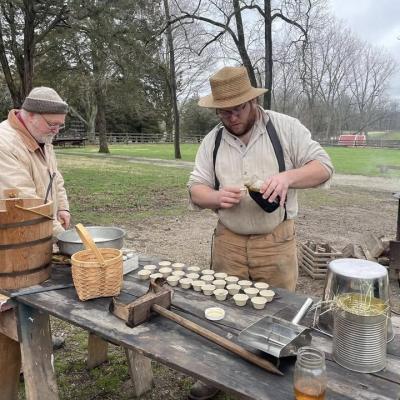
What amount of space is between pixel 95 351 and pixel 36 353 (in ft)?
2.93

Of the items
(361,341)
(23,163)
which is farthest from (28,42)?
(361,341)

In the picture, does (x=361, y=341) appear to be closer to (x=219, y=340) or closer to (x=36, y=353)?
(x=219, y=340)

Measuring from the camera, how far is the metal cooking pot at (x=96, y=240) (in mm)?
2144

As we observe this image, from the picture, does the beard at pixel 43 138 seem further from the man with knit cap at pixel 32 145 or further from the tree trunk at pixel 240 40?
the tree trunk at pixel 240 40

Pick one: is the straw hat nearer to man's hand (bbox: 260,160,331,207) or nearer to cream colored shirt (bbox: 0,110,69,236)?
man's hand (bbox: 260,160,331,207)

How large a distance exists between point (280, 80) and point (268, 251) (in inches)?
1391

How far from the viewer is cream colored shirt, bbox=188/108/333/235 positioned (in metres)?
2.33

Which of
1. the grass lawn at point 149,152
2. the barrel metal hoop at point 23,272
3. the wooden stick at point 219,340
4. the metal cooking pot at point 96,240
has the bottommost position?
the grass lawn at point 149,152

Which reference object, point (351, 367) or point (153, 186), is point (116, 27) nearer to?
point (153, 186)

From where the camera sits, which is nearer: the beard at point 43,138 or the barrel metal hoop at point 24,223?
the barrel metal hoop at point 24,223

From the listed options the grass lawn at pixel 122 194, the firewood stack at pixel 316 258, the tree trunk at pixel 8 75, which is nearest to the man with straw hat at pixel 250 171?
the firewood stack at pixel 316 258

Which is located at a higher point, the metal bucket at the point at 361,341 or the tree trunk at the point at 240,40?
the tree trunk at the point at 240,40

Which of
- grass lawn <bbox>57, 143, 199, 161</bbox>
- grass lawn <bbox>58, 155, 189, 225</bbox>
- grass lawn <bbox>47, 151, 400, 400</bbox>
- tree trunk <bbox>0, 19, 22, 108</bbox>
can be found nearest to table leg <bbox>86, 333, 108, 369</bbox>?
grass lawn <bbox>47, 151, 400, 400</bbox>

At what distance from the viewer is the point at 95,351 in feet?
9.34
